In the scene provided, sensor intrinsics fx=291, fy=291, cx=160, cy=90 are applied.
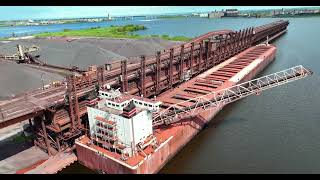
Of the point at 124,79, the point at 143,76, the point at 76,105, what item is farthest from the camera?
the point at 143,76

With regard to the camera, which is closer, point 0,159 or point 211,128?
point 0,159

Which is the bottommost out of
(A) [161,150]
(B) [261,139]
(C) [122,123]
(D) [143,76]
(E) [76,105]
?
(B) [261,139]

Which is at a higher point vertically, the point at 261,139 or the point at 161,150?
the point at 161,150

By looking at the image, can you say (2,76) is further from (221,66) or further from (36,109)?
(221,66)

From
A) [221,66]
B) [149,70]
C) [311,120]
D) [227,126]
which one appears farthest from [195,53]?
[311,120]

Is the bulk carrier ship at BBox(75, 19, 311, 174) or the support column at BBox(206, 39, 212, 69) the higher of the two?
the support column at BBox(206, 39, 212, 69)

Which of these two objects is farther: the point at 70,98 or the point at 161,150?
the point at 70,98

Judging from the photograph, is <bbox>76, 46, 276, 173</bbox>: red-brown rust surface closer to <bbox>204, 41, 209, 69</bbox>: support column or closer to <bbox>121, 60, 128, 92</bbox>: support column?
<bbox>121, 60, 128, 92</bbox>: support column

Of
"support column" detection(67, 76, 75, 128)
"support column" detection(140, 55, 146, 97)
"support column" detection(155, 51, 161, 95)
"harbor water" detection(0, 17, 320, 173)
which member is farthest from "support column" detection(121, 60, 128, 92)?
"harbor water" detection(0, 17, 320, 173)

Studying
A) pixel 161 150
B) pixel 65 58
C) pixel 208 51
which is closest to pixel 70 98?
pixel 161 150

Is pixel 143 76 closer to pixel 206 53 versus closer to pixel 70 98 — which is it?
pixel 70 98

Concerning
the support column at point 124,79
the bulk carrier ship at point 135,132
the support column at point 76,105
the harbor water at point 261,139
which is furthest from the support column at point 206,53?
the support column at point 76,105
